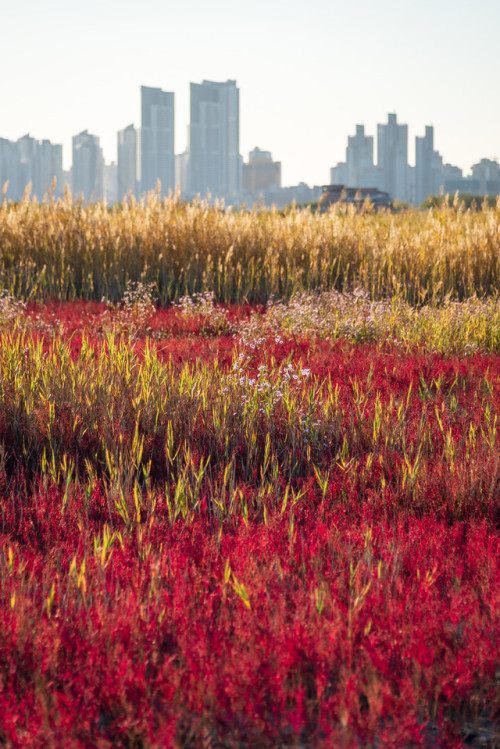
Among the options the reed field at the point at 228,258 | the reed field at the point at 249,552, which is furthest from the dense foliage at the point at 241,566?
the reed field at the point at 228,258

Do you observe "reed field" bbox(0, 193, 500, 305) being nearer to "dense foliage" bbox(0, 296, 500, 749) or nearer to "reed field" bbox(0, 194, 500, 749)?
"reed field" bbox(0, 194, 500, 749)

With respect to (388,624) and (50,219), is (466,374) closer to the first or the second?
(388,624)

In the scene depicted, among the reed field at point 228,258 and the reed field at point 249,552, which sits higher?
the reed field at point 228,258

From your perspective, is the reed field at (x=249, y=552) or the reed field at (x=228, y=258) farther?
the reed field at (x=228, y=258)

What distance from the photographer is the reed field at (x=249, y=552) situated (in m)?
2.03

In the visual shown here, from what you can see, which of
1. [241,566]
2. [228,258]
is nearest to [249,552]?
[241,566]

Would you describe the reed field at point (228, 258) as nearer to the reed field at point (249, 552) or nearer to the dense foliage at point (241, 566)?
the reed field at point (249, 552)

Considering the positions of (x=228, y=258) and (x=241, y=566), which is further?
(x=228, y=258)

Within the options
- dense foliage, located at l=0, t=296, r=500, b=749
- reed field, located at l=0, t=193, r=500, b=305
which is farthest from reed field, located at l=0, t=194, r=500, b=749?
reed field, located at l=0, t=193, r=500, b=305

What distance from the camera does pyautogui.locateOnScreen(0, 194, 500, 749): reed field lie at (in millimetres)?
2027

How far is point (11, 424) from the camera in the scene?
14.8 feet

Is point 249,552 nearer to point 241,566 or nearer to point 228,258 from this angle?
point 241,566

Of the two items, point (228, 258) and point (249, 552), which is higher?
point (228, 258)

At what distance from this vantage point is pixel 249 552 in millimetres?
2801
